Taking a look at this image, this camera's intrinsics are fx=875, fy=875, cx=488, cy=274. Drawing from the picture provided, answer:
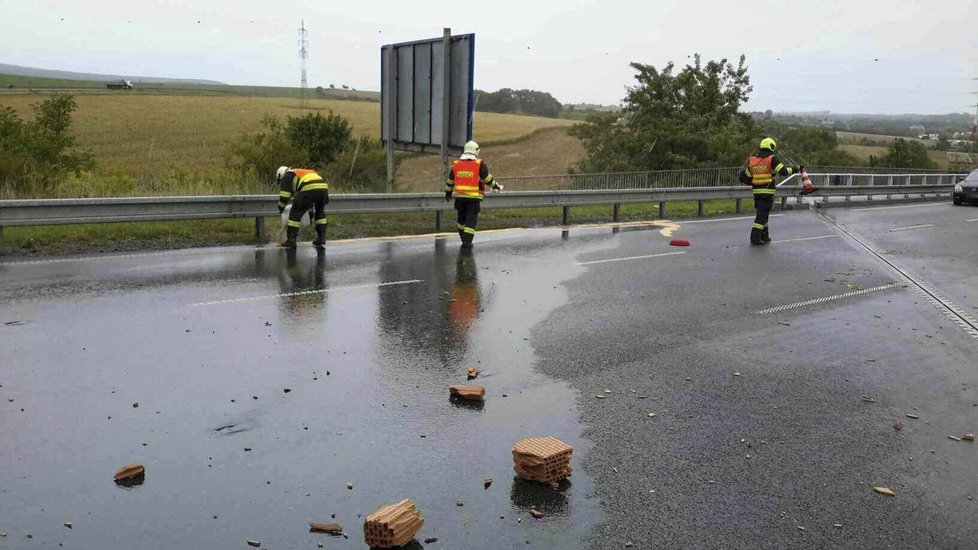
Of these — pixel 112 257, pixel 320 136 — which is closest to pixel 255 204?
pixel 112 257

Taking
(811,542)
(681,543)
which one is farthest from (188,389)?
(811,542)

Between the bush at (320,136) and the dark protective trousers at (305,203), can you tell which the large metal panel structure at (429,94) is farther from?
the bush at (320,136)

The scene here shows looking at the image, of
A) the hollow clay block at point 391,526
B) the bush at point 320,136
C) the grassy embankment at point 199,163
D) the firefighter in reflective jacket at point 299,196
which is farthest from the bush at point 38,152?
the hollow clay block at point 391,526

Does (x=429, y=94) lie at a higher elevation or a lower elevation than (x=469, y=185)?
higher

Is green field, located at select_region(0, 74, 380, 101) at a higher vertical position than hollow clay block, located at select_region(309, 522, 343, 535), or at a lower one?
higher

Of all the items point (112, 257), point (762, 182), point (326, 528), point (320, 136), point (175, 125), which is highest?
point (175, 125)

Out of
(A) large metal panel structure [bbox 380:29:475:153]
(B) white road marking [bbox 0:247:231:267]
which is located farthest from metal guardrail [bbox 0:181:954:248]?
(A) large metal panel structure [bbox 380:29:475:153]

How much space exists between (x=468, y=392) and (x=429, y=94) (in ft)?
51.6

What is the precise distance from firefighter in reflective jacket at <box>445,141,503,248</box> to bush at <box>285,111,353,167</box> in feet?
72.1

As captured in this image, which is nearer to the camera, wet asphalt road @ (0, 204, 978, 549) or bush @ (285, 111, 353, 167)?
wet asphalt road @ (0, 204, 978, 549)

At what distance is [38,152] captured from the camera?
69.4 ft

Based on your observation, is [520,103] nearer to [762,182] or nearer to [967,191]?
[967,191]

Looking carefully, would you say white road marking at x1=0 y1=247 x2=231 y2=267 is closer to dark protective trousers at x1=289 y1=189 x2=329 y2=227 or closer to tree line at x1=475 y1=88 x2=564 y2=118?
dark protective trousers at x1=289 y1=189 x2=329 y2=227

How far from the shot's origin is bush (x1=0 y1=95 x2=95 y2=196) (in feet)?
52.9
